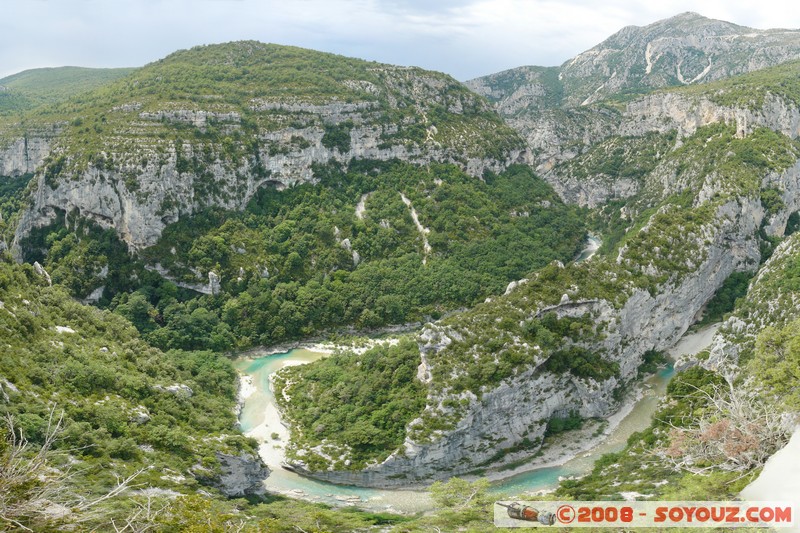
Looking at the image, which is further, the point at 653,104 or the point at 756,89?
the point at 653,104

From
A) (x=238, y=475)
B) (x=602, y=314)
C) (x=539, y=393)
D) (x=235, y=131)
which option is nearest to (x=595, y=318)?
(x=602, y=314)

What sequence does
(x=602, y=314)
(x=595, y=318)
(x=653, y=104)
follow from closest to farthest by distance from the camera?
(x=595, y=318) → (x=602, y=314) → (x=653, y=104)

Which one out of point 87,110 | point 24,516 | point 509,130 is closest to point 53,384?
point 24,516

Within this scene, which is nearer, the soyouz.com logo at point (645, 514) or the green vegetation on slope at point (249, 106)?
the soyouz.com logo at point (645, 514)

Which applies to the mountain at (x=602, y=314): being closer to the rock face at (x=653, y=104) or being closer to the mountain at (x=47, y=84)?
the rock face at (x=653, y=104)

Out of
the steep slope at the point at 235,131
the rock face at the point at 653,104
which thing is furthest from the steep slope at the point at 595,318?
the steep slope at the point at 235,131

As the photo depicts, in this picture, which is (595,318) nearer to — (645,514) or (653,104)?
(645,514)
